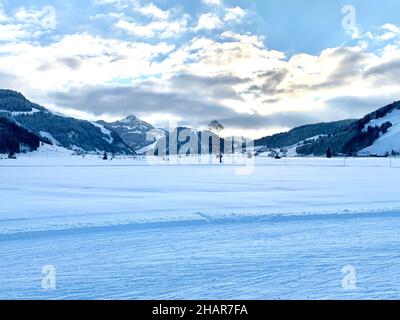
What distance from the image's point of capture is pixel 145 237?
8.62 m

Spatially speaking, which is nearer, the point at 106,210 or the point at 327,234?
the point at 327,234

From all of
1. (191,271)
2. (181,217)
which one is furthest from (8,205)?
(191,271)

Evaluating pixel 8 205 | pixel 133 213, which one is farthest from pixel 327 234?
pixel 8 205

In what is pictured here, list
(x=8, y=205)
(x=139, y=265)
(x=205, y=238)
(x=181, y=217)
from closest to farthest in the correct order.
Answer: (x=139, y=265) → (x=205, y=238) → (x=181, y=217) → (x=8, y=205)

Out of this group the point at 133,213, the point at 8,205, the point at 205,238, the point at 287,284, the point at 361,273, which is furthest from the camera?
the point at 8,205

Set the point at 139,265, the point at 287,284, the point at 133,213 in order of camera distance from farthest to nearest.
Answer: the point at 133,213 < the point at 139,265 < the point at 287,284

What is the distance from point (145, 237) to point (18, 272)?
9.86ft

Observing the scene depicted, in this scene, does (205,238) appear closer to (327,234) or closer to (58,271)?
(327,234)

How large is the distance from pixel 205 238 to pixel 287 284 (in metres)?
3.23

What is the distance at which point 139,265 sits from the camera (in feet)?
21.0

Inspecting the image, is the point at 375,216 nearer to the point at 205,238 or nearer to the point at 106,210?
the point at 205,238

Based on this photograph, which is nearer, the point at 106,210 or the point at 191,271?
the point at 191,271
